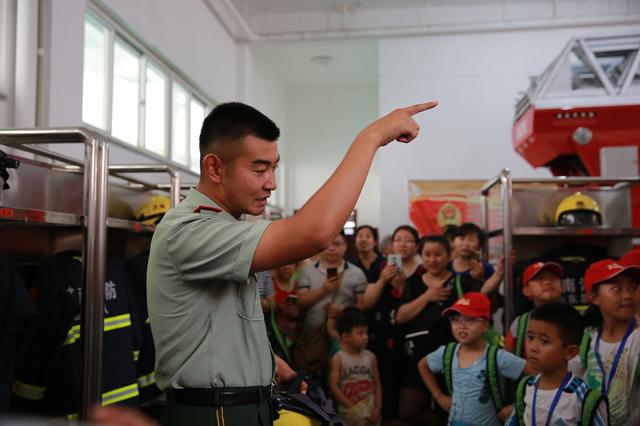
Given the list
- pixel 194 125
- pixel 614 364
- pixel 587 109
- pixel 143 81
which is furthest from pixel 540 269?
pixel 194 125

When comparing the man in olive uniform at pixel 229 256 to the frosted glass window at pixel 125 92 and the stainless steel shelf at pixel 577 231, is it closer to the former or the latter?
the stainless steel shelf at pixel 577 231

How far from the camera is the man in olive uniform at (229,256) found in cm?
136

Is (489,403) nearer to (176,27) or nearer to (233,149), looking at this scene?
(233,149)

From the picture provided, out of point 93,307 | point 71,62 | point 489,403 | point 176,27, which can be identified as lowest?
point 489,403

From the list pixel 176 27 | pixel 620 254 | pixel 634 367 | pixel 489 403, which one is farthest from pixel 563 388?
pixel 176 27

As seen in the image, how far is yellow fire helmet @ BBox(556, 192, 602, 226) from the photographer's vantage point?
14.9 feet

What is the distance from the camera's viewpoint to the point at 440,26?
9.40 meters

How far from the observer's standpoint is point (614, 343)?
3094 millimetres

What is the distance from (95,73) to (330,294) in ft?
9.92

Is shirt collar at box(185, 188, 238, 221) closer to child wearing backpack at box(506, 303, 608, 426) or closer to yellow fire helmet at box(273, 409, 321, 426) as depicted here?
yellow fire helmet at box(273, 409, 321, 426)

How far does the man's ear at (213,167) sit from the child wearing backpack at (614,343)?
7.61 ft

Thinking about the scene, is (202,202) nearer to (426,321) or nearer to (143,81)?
(426,321)

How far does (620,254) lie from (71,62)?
4628mm

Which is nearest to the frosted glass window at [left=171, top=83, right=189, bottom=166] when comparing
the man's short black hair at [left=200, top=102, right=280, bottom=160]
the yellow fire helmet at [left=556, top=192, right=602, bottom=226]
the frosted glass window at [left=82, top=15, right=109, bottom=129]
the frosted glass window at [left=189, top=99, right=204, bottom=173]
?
the frosted glass window at [left=189, top=99, right=204, bottom=173]
